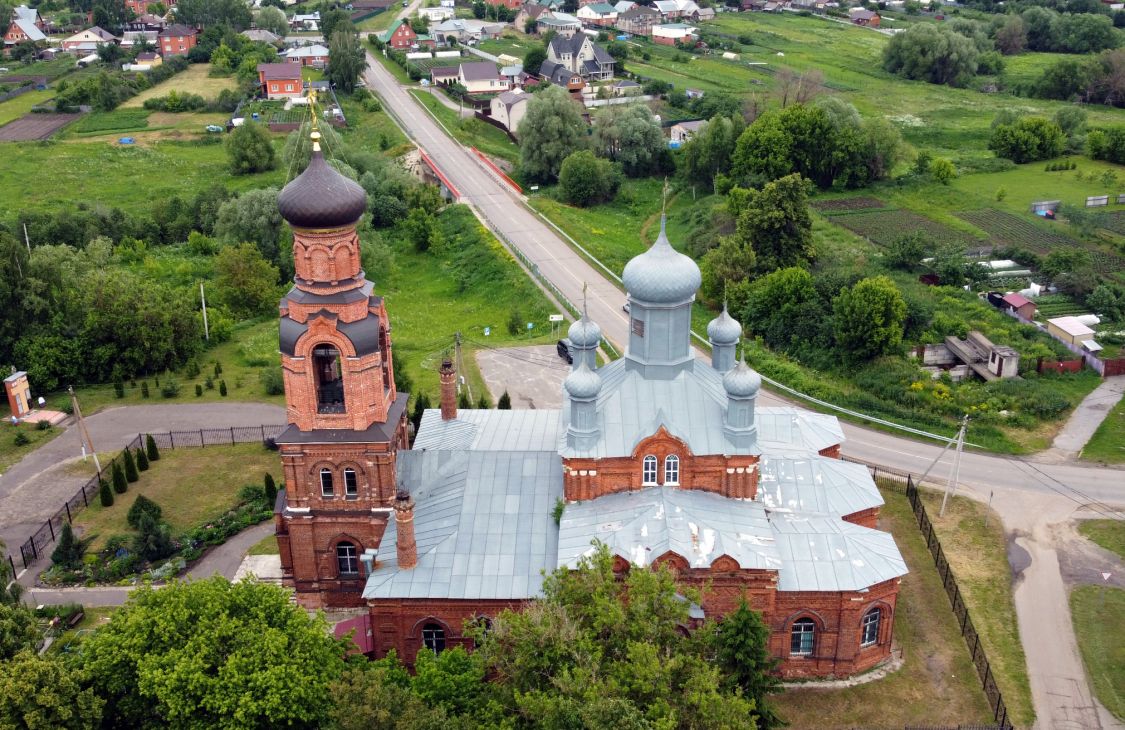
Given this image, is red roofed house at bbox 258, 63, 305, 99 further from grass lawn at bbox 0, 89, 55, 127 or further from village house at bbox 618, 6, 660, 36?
village house at bbox 618, 6, 660, 36

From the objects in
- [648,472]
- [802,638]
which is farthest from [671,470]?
[802,638]

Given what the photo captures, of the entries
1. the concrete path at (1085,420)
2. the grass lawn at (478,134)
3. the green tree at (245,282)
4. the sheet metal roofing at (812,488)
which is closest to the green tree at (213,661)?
the sheet metal roofing at (812,488)

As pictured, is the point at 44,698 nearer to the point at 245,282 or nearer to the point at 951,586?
the point at 951,586

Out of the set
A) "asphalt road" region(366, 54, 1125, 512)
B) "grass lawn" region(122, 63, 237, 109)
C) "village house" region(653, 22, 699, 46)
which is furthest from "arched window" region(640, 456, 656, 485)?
"village house" region(653, 22, 699, 46)

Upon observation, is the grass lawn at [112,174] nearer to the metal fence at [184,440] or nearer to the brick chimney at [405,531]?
the metal fence at [184,440]

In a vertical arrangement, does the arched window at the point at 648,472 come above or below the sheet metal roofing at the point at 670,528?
above

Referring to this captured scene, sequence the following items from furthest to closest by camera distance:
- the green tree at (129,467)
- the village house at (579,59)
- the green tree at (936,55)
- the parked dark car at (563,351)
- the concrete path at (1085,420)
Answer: the village house at (579,59) < the green tree at (936,55) < the parked dark car at (563,351) < the concrete path at (1085,420) < the green tree at (129,467)

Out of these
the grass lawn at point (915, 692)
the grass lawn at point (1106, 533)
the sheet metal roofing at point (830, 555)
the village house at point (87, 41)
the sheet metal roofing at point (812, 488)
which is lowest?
the grass lawn at point (1106, 533)
